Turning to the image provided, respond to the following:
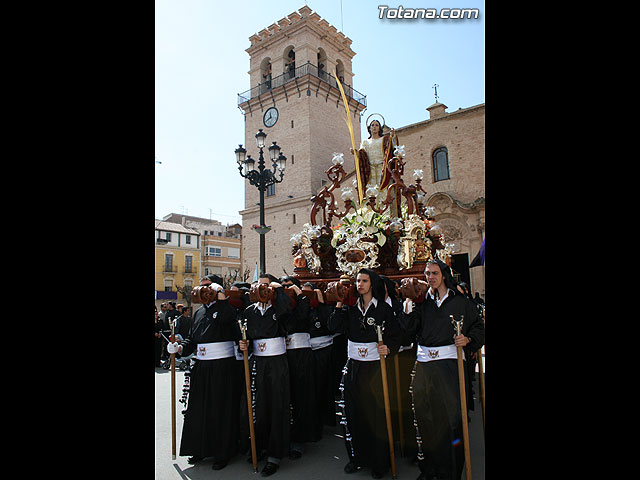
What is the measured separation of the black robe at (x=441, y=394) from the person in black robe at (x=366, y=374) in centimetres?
41

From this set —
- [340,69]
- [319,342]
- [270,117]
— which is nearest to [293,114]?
[270,117]

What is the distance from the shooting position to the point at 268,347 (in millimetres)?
4676

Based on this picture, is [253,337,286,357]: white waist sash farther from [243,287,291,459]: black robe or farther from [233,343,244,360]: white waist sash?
[233,343,244,360]: white waist sash

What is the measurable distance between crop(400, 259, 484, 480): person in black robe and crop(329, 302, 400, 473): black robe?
40 centimetres

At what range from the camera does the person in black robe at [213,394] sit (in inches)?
179

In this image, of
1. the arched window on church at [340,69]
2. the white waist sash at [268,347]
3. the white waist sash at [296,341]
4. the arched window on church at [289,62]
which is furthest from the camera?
the arched window on church at [340,69]

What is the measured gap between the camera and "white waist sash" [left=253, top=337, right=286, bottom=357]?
4.67m

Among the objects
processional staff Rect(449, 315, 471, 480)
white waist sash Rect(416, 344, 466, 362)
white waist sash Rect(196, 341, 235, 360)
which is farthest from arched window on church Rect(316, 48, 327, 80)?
processional staff Rect(449, 315, 471, 480)

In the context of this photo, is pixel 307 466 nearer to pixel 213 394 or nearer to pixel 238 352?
pixel 213 394

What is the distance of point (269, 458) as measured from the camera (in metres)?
4.38

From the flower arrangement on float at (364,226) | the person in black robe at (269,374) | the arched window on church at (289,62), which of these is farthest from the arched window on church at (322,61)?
the person in black robe at (269,374)

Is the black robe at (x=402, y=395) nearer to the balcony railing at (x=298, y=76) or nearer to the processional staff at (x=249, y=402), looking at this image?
the processional staff at (x=249, y=402)

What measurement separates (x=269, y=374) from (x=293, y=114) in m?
22.4
